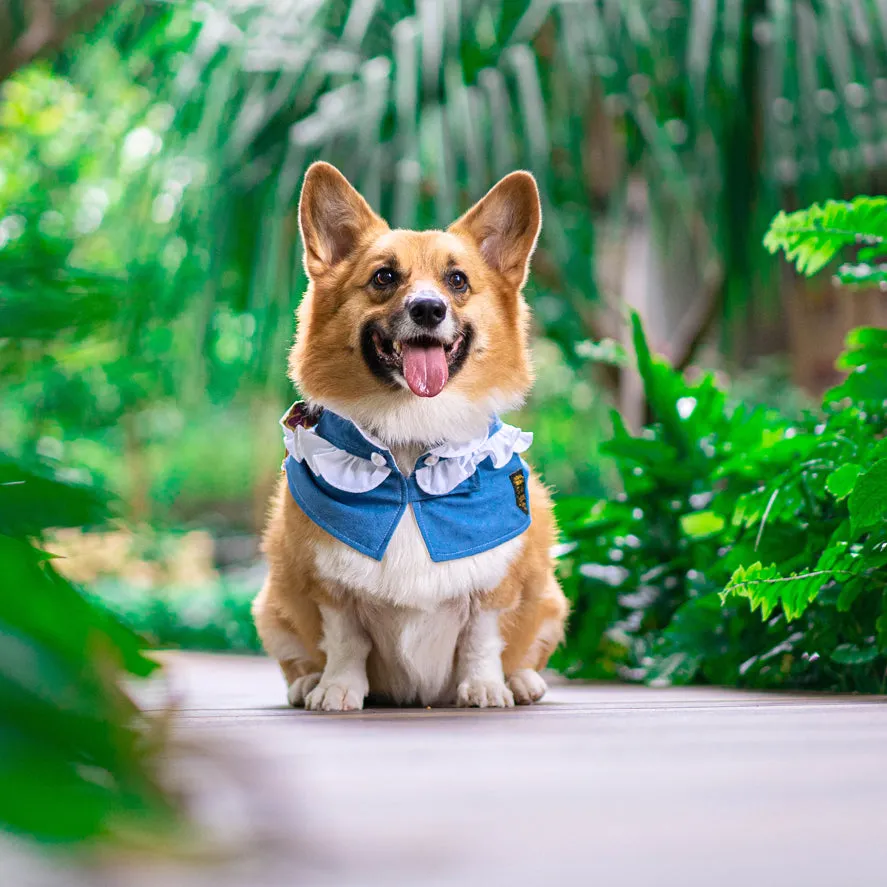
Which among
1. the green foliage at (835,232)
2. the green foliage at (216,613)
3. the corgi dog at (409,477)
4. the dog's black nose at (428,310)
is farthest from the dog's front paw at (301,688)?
the green foliage at (216,613)

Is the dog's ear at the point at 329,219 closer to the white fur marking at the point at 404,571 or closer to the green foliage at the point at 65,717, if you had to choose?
the white fur marking at the point at 404,571

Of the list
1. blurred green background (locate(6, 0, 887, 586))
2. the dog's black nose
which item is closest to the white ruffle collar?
the dog's black nose

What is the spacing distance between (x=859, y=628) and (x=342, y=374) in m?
0.91

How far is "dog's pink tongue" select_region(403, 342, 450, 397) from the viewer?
1.56m

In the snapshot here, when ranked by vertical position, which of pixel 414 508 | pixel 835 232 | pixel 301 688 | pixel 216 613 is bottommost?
pixel 216 613

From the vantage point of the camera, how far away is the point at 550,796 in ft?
2.62

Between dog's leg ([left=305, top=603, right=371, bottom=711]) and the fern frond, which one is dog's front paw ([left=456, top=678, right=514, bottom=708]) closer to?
dog's leg ([left=305, top=603, right=371, bottom=711])

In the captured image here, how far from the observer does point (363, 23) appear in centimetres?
363

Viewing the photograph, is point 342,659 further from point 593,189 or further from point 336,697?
point 593,189

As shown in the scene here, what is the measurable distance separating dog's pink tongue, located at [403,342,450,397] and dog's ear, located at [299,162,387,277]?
0.27m

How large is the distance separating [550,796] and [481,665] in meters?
0.80

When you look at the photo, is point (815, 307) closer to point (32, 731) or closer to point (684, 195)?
point (684, 195)

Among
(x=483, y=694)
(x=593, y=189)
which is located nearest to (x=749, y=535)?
(x=483, y=694)

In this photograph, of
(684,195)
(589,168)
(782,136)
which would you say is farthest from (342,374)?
(589,168)
